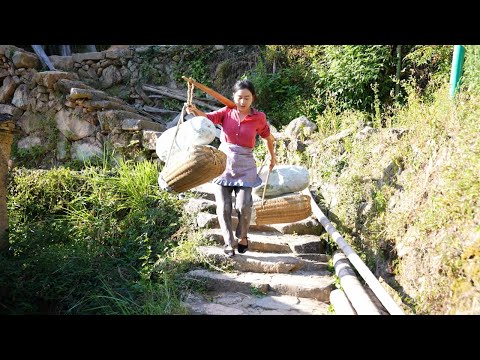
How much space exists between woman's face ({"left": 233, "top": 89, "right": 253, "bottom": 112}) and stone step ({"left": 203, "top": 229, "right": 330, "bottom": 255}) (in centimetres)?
126

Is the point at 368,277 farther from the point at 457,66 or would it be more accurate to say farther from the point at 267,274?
the point at 457,66

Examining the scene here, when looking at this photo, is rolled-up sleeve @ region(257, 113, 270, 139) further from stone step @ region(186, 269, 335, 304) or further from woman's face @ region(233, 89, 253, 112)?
stone step @ region(186, 269, 335, 304)

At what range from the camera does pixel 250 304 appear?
3027 millimetres

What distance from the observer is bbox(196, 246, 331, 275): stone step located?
349cm

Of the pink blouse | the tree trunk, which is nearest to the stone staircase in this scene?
the pink blouse

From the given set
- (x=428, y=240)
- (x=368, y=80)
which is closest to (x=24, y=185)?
(x=428, y=240)

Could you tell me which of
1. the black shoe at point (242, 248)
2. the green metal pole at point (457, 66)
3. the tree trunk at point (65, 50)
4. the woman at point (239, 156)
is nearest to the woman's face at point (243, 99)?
the woman at point (239, 156)

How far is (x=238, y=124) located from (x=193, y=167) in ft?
2.22

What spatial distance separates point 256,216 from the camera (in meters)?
3.58

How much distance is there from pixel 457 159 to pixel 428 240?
59 cm

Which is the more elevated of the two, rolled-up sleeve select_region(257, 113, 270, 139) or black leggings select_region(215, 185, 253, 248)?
rolled-up sleeve select_region(257, 113, 270, 139)

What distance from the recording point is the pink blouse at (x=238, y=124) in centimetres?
326

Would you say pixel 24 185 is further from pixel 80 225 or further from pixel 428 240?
pixel 428 240

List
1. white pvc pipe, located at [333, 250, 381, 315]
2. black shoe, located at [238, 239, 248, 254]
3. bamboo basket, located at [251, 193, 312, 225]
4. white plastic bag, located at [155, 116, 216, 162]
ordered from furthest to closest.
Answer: white plastic bag, located at [155, 116, 216, 162] < bamboo basket, located at [251, 193, 312, 225] < black shoe, located at [238, 239, 248, 254] < white pvc pipe, located at [333, 250, 381, 315]
